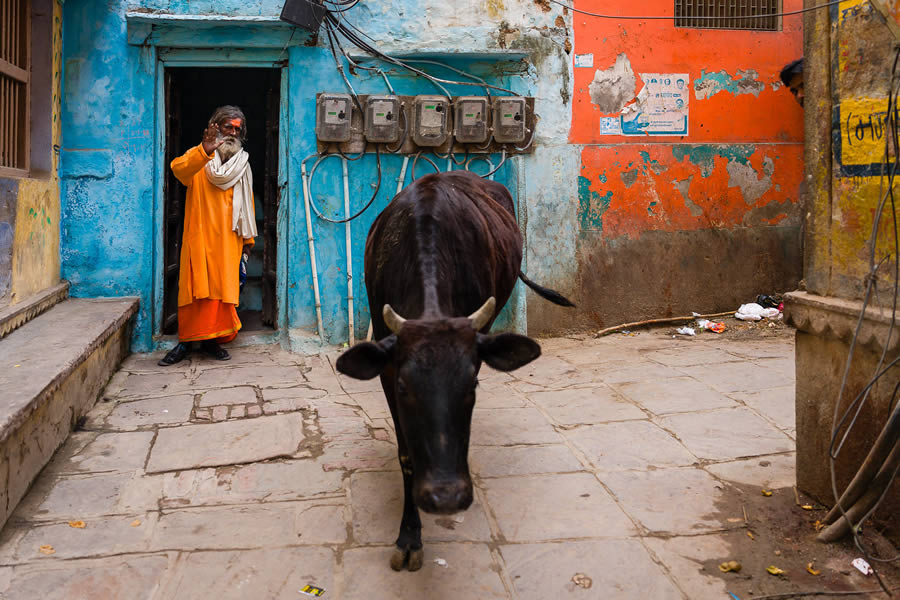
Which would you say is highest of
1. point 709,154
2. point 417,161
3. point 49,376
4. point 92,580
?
point 709,154

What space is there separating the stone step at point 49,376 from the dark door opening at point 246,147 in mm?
1135

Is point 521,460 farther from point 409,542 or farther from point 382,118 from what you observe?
point 382,118

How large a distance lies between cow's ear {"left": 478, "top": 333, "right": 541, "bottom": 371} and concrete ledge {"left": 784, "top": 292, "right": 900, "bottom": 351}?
4.33 feet

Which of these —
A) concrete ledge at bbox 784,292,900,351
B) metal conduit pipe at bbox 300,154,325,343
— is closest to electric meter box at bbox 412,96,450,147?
metal conduit pipe at bbox 300,154,325,343

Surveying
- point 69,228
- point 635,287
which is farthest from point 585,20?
point 69,228

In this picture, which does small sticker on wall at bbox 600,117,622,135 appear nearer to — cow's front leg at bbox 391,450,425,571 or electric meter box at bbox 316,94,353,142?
electric meter box at bbox 316,94,353,142

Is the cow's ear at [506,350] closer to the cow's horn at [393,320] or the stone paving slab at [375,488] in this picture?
the cow's horn at [393,320]

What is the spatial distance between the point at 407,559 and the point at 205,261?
13.5 ft

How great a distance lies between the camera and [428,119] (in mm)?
6730

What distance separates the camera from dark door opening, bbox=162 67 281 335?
277 inches

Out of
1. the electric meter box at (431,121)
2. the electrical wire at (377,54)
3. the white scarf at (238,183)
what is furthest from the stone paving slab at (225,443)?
the electrical wire at (377,54)

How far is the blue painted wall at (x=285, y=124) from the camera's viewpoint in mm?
6406

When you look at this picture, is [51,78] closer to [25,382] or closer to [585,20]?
[25,382]

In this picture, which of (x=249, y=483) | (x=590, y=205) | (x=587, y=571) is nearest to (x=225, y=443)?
(x=249, y=483)
